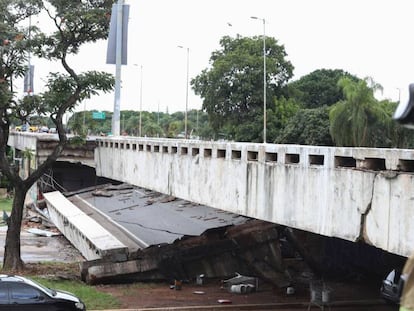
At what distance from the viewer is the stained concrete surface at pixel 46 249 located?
24969 mm

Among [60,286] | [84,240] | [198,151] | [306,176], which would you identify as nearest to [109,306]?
[60,286]

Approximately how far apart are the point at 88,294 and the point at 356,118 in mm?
30897

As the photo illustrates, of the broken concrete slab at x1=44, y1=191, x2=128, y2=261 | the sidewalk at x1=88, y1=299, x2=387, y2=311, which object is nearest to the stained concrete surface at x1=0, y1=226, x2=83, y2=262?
the broken concrete slab at x1=44, y1=191, x2=128, y2=261

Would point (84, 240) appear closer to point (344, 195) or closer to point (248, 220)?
point (248, 220)

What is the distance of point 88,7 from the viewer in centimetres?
1966

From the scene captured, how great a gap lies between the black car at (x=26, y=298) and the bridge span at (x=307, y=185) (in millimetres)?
3985

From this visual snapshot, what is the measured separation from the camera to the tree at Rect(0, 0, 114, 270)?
1900 cm

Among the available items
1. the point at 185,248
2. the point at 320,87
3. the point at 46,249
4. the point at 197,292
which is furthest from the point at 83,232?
the point at 320,87

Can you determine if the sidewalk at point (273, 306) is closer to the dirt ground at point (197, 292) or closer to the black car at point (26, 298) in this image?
the dirt ground at point (197, 292)

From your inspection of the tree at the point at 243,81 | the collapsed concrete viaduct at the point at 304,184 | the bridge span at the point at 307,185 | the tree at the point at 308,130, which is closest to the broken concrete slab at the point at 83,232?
the collapsed concrete viaduct at the point at 304,184

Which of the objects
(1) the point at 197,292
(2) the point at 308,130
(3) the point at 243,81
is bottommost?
(1) the point at 197,292

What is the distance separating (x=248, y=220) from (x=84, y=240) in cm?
632

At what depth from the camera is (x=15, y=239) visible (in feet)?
64.4

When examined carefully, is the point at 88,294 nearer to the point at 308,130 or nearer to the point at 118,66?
the point at 118,66
